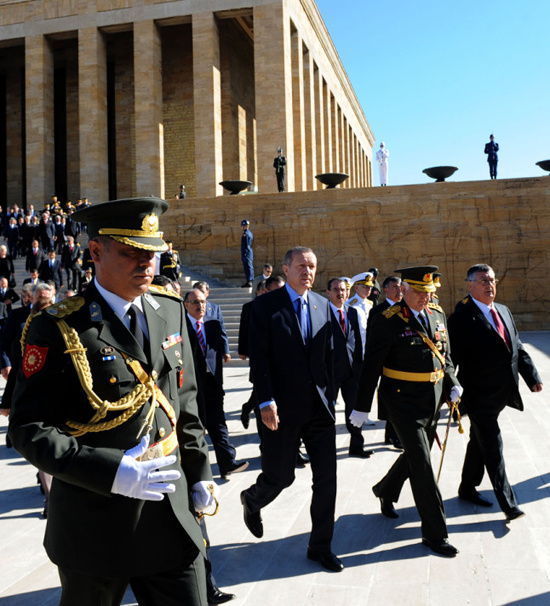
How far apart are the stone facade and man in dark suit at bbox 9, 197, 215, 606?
23.2 m

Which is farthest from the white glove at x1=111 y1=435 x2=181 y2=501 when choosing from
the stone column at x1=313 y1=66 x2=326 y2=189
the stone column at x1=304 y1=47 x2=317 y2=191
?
the stone column at x1=313 y1=66 x2=326 y2=189

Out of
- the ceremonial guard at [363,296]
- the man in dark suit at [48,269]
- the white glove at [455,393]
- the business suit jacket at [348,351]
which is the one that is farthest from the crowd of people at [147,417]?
the man in dark suit at [48,269]

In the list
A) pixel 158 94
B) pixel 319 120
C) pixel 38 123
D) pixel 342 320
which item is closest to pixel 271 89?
pixel 158 94

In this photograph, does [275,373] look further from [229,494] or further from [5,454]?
[5,454]

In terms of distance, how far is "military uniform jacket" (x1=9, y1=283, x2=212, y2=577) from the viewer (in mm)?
1685

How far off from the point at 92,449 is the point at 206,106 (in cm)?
2560

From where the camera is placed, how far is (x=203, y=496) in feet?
6.72

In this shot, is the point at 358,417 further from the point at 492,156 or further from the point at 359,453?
the point at 492,156

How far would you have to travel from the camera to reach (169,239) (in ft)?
66.8

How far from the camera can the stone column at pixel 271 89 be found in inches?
983

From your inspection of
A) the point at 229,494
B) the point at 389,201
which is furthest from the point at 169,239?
→ the point at 229,494

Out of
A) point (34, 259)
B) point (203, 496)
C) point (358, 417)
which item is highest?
point (34, 259)

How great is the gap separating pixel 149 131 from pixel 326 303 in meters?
24.3

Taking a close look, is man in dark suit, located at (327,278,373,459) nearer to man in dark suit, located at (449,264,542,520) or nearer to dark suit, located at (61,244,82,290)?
man in dark suit, located at (449,264,542,520)
